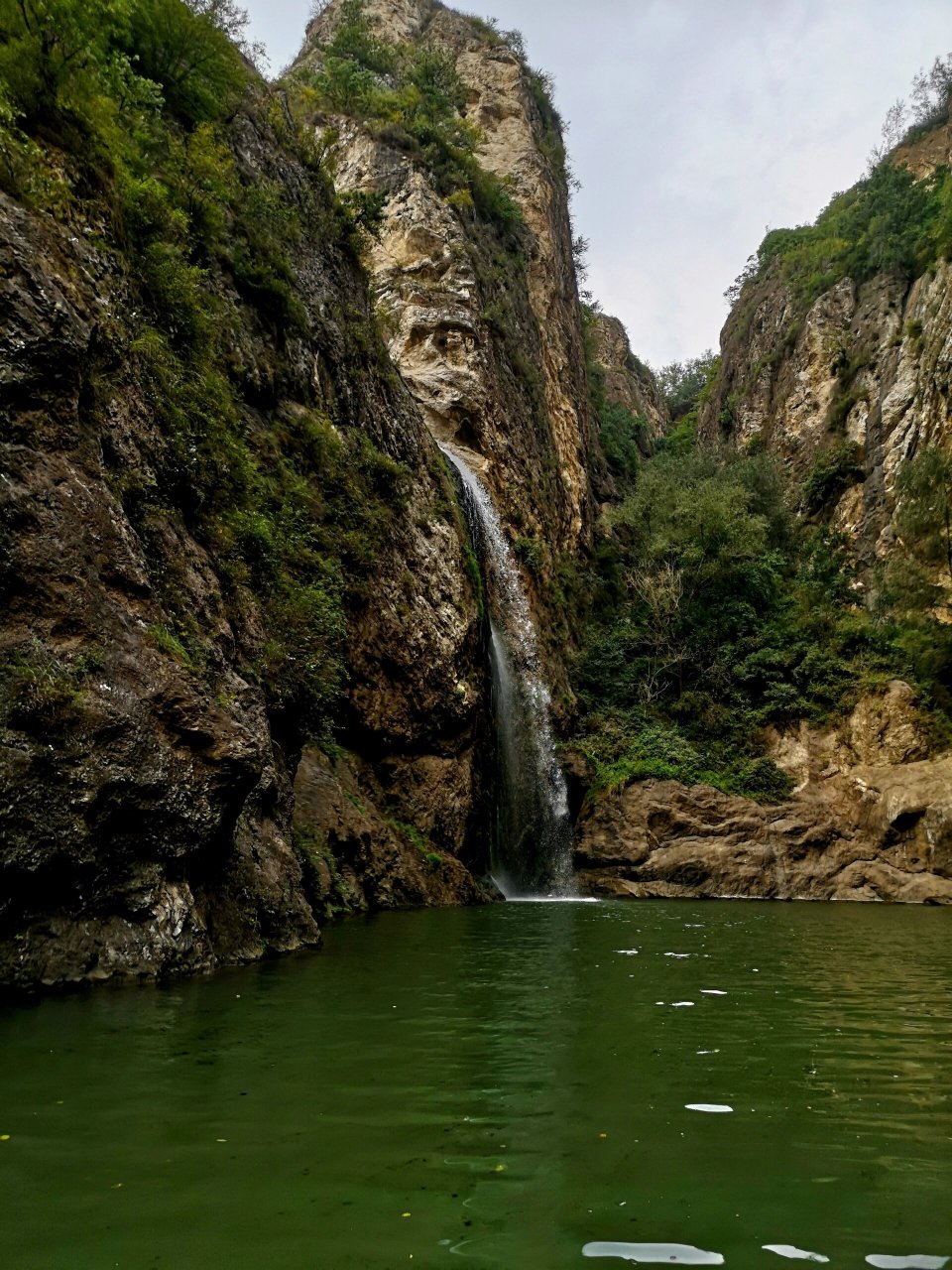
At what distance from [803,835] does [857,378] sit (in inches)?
975

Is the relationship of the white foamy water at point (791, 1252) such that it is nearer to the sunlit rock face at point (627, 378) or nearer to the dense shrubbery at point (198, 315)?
the dense shrubbery at point (198, 315)

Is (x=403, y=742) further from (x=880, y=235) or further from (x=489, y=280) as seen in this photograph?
(x=880, y=235)

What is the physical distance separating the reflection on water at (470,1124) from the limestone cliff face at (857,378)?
2755 cm

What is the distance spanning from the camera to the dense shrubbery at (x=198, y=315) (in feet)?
28.7

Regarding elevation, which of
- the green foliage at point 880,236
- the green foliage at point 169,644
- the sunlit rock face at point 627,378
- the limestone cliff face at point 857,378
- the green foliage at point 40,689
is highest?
the sunlit rock face at point 627,378

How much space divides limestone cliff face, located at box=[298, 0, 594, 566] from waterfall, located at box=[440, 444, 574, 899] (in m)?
3.33

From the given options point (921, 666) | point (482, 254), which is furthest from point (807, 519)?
point (482, 254)

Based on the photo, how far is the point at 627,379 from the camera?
67312mm

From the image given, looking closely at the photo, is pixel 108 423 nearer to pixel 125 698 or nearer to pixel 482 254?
pixel 125 698

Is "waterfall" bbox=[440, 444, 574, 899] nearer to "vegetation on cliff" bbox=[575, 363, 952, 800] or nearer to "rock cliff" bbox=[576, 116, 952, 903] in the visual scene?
"rock cliff" bbox=[576, 116, 952, 903]

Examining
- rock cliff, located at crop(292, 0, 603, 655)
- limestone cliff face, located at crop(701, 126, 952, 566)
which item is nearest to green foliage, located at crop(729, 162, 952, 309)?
limestone cliff face, located at crop(701, 126, 952, 566)

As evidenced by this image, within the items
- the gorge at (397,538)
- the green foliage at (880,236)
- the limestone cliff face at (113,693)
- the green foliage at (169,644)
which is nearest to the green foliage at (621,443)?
the gorge at (397,538)

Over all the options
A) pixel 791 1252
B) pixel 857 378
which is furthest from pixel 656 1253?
pixel 857 378

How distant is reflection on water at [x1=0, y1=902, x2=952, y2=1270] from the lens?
244 centimetres
